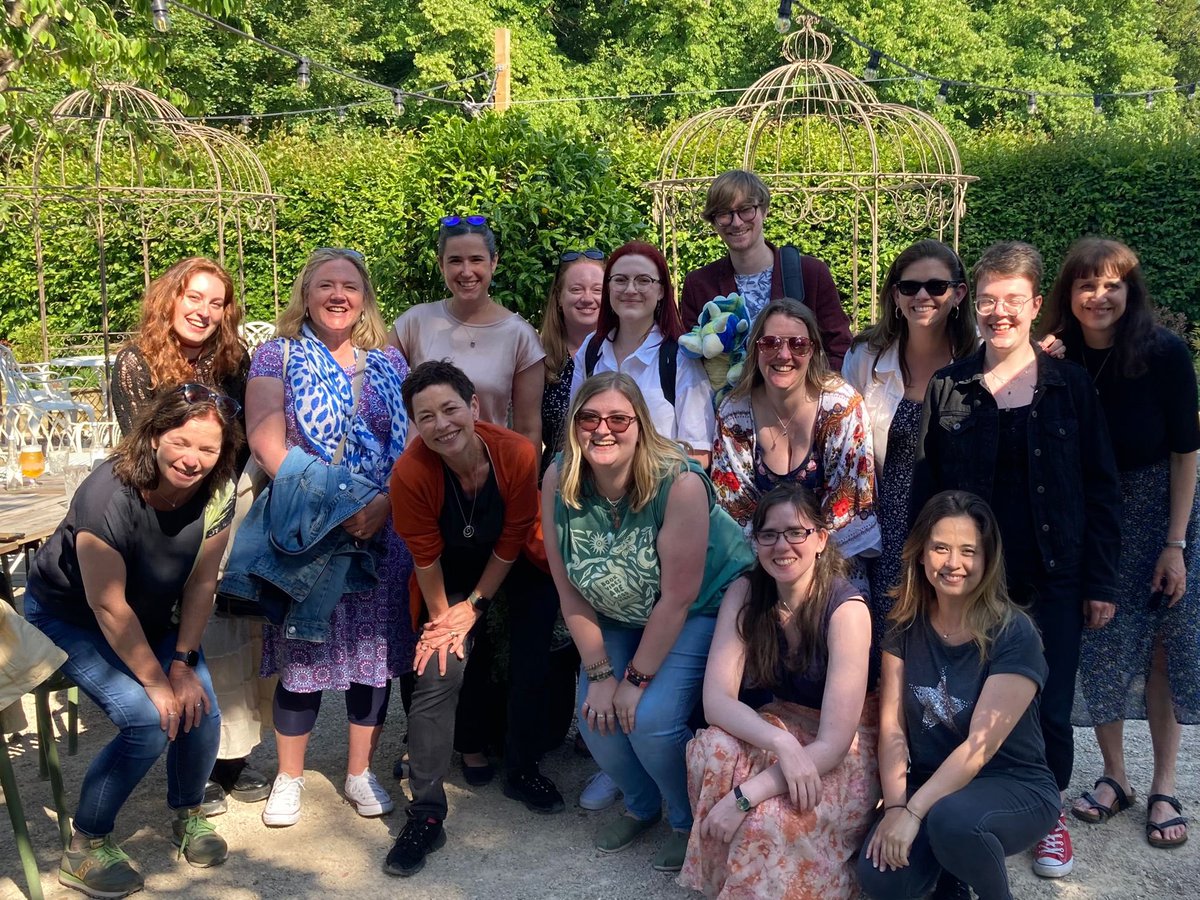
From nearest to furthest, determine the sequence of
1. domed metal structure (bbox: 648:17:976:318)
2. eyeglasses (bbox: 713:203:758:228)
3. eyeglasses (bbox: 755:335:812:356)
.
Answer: eyeglasses (bbox: 755:335:812:356), eyeglasses (bbox: 713:203:758:228), domed metal structure (bbox: 648:17:976:318)

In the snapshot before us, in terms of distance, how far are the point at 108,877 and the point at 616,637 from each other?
1670 mm

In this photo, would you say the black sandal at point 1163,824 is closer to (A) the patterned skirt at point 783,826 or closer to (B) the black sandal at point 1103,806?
(B) the black sandal at point 1103,806

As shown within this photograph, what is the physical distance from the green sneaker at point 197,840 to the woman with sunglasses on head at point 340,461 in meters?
0.23

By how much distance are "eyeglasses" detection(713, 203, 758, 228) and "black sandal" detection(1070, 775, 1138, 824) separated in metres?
2.27

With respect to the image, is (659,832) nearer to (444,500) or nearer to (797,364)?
Answer: (444,500)

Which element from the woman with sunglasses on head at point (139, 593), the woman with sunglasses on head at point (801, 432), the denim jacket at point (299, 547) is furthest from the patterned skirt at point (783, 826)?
the woman with sunglasses on head at point (139, 593)

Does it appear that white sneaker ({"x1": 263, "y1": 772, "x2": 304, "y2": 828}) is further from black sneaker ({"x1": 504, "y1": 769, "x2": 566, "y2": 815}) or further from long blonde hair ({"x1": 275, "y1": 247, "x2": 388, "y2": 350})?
long blonde hair ({"x1": 275, "y1": 247, "x2": 388, "y2": 350})

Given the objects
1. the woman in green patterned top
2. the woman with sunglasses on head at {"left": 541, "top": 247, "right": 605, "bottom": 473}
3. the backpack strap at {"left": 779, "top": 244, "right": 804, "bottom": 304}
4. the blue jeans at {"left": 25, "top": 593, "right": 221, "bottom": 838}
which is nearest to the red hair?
the woman with sunglasses on head at {"left": 541, "top": 247, "right": 605, "bottom": 473}

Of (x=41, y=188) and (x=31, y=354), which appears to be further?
(x=31, y=354)

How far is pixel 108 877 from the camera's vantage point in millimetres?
3168

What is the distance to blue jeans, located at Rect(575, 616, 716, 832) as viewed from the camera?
326 cm

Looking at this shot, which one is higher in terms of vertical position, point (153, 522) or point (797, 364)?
point (797, 364)

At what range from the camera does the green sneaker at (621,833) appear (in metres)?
3.43

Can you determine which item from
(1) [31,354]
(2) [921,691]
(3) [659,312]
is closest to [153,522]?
(3) [659,312]
